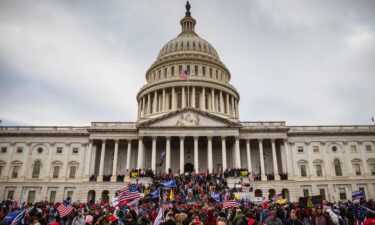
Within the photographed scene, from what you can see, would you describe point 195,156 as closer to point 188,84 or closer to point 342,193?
point 188,84

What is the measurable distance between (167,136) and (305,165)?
2627 cm

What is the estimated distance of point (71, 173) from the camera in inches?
2094

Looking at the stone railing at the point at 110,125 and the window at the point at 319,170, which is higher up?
the stone railing at the point at 110,125

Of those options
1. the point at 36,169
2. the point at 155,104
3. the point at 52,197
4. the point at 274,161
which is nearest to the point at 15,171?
the point at 36,169

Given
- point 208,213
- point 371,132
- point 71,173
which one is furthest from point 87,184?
point 371,132

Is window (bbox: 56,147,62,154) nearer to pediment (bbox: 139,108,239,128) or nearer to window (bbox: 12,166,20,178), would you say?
window (bbox: 12,166,20,178)

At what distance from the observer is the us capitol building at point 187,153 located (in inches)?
1988

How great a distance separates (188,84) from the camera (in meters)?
64.7

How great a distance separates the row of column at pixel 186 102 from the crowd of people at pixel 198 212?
23.2m

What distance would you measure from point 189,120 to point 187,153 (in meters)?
7.45

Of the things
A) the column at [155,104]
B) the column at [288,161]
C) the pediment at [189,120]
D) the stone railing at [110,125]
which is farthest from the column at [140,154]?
the column at [288,161]

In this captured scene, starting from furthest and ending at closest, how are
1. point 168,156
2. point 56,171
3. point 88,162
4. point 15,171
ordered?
point 56,171 → point 15,171 → point 88,162 → point 168,156

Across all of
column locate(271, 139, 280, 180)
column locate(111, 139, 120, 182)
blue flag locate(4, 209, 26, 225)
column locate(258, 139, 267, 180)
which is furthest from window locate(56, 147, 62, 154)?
blue flag locate(4, 209, 26, 225)

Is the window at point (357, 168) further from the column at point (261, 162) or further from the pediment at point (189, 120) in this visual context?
the pediment at point (189, 120)
